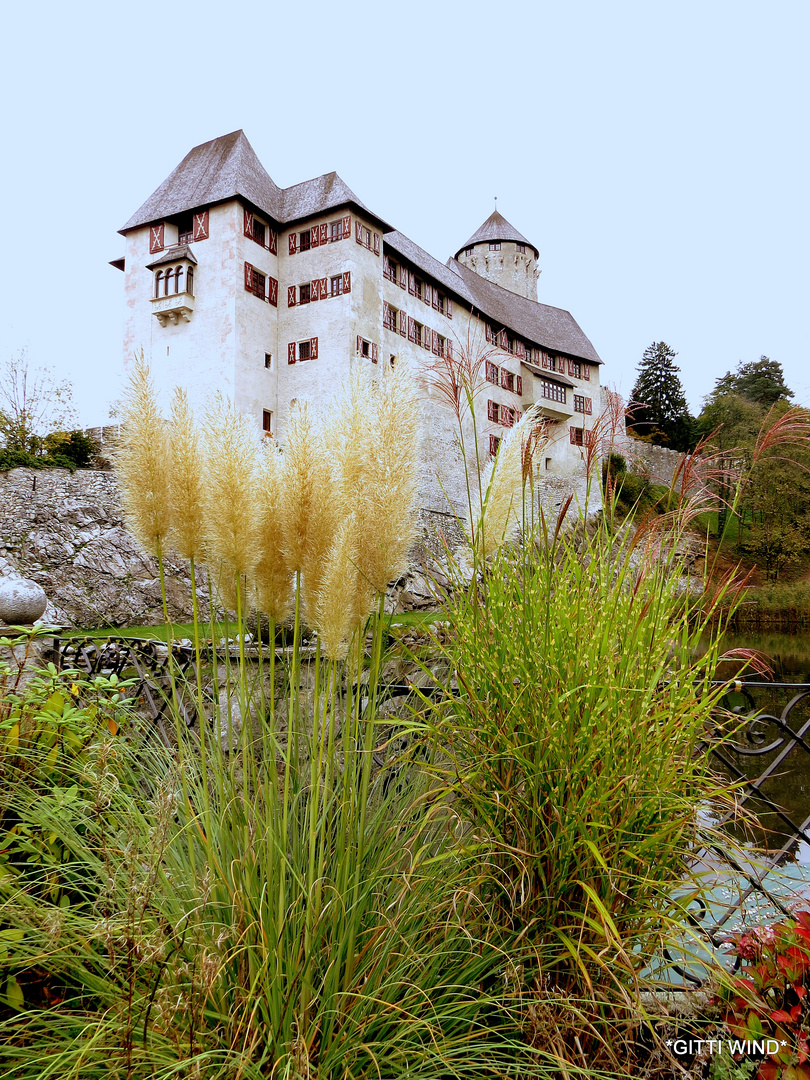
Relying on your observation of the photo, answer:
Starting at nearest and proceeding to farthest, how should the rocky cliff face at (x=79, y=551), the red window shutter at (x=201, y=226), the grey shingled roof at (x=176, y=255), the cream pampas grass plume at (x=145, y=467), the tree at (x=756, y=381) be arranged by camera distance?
1. the cream pampas grass plume at (x=145, y=467)
2. the rocky cliff face at (x=79, y=551)
3. the grey shingled roof at (x=176, y=255)
4. the red window shutter at (x=201, y=226)
5. the tree at (x=756, y=381)

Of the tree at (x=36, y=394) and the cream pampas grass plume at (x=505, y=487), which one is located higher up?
the tree at (x=36, y=394)

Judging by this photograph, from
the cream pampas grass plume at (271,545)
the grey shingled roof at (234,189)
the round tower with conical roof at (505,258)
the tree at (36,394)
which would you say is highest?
the round tower with conical roof at (505,258)

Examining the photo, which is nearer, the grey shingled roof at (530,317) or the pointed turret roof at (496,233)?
the grey shingled roof at (530,317)

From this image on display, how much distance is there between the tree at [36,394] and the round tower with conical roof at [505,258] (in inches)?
950

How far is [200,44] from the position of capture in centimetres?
454

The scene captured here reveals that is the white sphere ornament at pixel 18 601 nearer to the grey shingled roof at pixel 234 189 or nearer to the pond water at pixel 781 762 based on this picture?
the pond water at pixel 781 762

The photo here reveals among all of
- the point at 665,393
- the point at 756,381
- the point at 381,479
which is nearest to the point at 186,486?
the point at 381,479

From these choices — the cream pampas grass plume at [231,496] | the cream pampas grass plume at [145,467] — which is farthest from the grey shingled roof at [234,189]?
the cream pampas grass plume at [231,496]

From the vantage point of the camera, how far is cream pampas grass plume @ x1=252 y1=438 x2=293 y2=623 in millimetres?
1546

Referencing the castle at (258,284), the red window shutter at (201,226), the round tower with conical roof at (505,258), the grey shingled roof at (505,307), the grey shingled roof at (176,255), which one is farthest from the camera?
the round tower with conical roof at (505,258)

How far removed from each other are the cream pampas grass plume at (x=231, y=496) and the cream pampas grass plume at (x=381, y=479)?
9.3 inches

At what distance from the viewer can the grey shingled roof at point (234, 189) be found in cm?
1838

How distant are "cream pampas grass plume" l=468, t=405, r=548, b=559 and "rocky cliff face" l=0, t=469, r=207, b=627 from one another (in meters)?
9.37

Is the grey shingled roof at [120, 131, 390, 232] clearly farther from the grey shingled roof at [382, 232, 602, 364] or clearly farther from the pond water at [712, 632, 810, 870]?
the pond water at [712, 632, 810, 870]
